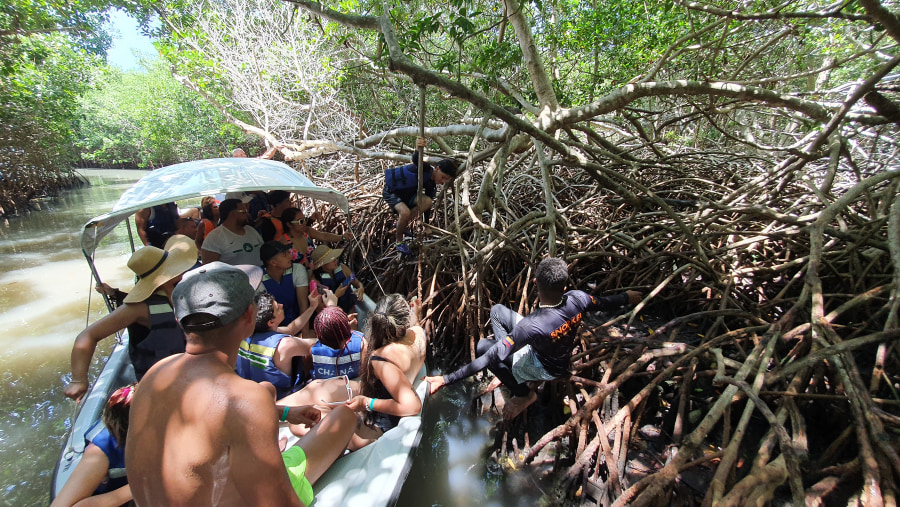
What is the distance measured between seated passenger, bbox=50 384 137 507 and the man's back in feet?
1.57

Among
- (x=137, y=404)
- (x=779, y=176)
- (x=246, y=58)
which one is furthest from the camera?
(x=246, y=58)

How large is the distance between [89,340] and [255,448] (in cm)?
181

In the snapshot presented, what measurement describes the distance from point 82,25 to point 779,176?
1284 cm

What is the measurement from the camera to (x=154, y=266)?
2258 millimetres

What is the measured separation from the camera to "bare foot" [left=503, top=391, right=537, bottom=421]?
260cm

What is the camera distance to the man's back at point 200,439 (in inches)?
40.8

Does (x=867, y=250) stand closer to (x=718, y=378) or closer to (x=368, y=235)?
(x=718, y=378)

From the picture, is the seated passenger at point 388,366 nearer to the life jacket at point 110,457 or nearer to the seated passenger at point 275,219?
the life jacket at point 110,457

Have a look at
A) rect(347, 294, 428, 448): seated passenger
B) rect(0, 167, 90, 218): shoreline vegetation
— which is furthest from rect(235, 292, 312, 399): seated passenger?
rect(0, 167, 90, 218): shoreline vegetation

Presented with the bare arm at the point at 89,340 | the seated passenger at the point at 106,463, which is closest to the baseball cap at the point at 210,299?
the seated passenger at the point at 106,463

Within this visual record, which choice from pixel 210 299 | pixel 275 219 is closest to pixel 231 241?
pixel 275 219

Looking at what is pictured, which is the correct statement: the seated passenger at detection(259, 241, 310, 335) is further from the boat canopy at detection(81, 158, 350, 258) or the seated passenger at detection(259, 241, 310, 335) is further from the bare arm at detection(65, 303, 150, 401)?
the bare arm at detection(65, 303, 150, 401)

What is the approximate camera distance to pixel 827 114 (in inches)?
119

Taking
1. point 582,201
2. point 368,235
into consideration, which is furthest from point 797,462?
point 368,235
